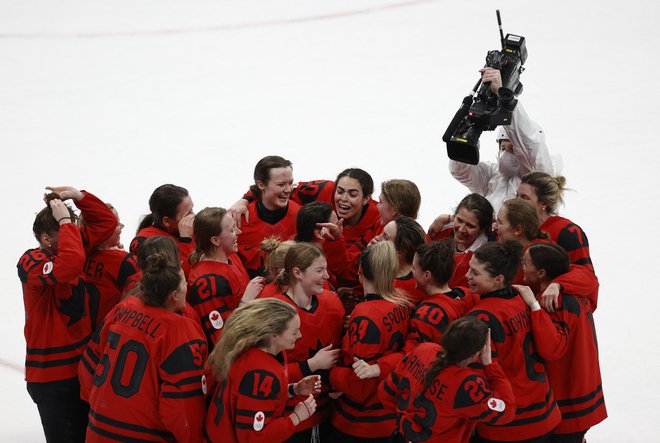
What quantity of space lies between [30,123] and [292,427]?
680 cm

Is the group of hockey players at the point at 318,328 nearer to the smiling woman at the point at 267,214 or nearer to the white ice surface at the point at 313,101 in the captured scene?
the smiling woman at the point at 267,214

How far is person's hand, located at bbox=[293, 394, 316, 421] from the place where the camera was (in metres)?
3.39

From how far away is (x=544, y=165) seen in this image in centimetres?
469

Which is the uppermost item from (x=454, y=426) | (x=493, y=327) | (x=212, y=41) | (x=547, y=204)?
(x=212, y=41)

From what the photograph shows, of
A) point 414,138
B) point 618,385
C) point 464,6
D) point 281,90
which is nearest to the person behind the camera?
point 618,385

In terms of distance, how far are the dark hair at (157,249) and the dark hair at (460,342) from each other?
1.15m

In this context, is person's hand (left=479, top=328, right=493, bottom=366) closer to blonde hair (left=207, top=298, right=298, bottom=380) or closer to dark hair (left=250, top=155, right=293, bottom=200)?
blonde hair (left=207, top=298, right=298, bottom=380)

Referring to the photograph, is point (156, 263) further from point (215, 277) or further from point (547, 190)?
point (547, 190)

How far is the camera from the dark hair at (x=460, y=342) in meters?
3.16

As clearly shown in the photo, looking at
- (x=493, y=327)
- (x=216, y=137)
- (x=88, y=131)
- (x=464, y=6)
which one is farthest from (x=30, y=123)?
(x=493, y=327)

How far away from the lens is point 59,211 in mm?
3936

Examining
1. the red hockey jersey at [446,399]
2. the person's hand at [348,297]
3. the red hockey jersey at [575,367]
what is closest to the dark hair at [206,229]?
the person's hand at [348,297]

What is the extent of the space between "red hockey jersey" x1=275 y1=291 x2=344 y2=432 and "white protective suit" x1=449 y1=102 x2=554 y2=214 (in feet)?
4.92

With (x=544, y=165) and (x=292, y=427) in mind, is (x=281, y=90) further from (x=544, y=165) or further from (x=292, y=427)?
(x=292, y=427)
